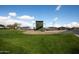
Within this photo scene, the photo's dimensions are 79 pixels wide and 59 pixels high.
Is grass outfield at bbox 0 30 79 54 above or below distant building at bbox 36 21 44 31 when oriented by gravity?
below

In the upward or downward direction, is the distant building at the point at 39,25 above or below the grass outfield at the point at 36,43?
above

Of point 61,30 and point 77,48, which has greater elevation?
point 61,30

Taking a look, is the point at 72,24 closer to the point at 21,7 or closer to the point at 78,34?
the point at 78,34

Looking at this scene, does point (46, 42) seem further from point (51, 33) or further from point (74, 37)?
point (74, 37)

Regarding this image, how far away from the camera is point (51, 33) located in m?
2.91

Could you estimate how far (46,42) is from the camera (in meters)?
2.87

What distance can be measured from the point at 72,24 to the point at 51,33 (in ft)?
0.79

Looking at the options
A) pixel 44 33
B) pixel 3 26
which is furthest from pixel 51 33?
pixel 3 26

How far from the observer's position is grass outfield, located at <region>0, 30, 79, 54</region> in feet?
9.34

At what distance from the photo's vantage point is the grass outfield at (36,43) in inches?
112

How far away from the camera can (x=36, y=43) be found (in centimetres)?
286

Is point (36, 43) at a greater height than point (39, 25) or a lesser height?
lesser

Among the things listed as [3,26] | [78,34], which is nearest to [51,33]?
[78,34]
